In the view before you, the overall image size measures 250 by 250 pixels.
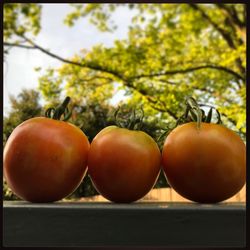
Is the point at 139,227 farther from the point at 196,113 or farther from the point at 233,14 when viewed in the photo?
the point at 233,14

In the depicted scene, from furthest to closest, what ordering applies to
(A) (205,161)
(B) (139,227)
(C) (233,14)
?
(C) (233,14), (A) (205,161), (B) (139,227)

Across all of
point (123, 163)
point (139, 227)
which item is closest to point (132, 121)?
point (123, 163)

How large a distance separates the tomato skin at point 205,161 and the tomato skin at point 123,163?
0.03 m

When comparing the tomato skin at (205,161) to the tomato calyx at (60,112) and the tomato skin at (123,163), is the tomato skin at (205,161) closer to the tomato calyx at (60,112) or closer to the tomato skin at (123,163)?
the tomato skin at (123,163)

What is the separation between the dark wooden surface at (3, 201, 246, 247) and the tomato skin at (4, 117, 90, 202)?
12cm

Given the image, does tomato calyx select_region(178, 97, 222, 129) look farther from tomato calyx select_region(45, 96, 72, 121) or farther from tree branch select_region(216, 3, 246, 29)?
tree branch select_region(216, 3, 246, 29)

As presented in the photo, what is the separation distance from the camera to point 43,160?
612 mm

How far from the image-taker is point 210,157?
23.8 inches

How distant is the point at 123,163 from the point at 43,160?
12 cm

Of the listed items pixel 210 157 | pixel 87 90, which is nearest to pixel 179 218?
pixel 210 157

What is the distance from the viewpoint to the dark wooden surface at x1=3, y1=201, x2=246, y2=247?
50 cm

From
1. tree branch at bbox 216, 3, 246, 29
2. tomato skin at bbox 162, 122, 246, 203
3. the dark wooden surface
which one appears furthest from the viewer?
tree branch at bbox 216, 3, 246, 29

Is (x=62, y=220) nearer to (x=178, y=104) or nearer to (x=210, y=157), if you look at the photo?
(x=210, y=157)

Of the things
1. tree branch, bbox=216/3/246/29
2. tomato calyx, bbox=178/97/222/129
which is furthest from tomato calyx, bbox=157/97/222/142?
tree branch, bbox=216/3/246/29
